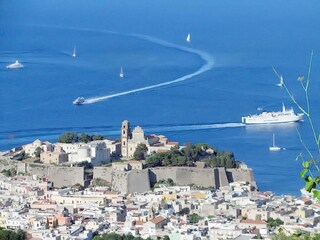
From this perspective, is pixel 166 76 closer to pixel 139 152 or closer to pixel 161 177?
pixel 139 152

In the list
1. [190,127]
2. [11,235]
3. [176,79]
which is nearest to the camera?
[11,235]

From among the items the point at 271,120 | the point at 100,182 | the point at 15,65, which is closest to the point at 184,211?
the point at 100,182

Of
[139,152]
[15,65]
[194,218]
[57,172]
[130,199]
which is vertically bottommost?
[194,218]

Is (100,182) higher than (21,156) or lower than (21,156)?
lower

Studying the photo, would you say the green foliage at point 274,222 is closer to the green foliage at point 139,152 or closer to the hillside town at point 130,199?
the hillside town at point 130,199

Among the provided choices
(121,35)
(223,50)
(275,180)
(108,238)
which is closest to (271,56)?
(223,50)

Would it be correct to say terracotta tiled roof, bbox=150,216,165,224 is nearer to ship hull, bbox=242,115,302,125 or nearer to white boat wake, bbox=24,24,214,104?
ship hull, bbox=242,115,302,125

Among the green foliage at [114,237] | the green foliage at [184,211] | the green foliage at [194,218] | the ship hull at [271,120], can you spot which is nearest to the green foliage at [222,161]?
the green foliage at [184,211]
